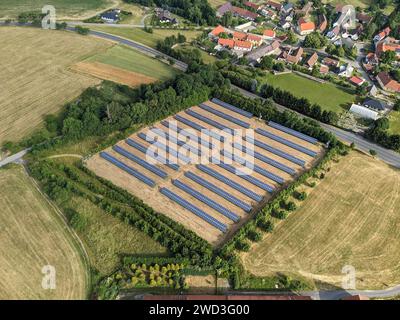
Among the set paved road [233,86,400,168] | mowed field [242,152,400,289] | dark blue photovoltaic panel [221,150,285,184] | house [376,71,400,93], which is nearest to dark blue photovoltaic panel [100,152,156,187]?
dark blue photovoltaic panel [221,150,285,184]

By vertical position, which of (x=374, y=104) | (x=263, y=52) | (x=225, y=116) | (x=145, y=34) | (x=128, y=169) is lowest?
(x=128, y=169)

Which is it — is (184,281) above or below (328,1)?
below

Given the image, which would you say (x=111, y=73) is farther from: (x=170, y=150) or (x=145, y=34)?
(x=170, y=150)

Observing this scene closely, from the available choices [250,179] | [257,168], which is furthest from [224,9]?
[250,179]

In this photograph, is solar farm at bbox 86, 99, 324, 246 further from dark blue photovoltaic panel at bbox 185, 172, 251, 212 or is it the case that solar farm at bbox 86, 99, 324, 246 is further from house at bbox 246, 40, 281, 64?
house at bbox 246, 40, 281, 64

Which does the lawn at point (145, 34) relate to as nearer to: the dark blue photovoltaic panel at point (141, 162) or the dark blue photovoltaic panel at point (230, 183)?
the dark blue photovoltaic panel at point (141, 162)
